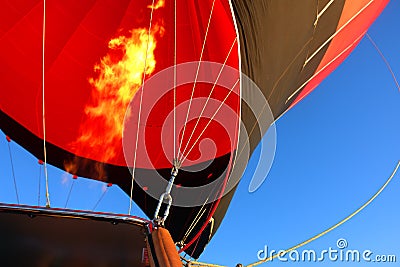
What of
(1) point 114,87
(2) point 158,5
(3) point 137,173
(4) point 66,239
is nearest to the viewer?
(4) point 66,239

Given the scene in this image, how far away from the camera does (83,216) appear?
1.65 metres

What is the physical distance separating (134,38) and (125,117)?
40.9 inches

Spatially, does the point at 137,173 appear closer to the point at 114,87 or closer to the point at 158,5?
the point at 114,87

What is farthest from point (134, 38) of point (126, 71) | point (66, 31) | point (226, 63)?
point (226, 63)

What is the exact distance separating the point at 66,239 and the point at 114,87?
452cm

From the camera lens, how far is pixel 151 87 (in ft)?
19.8

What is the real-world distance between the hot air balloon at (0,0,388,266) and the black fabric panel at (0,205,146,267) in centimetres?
314

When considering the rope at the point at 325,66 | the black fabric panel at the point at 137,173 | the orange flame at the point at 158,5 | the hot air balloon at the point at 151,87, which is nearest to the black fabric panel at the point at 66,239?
the hot air balloon at the point at 151,87

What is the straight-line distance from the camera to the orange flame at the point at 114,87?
5.89 meters

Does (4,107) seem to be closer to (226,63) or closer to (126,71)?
(126,71)

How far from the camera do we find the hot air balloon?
5.08 metres

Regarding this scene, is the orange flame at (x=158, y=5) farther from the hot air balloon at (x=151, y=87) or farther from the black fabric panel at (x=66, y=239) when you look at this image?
the black fabric panel at (x=66, y=239)

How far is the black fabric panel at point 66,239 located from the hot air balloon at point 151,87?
10.3 feet

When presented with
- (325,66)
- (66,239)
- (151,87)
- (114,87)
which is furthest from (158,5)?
(66,239)
